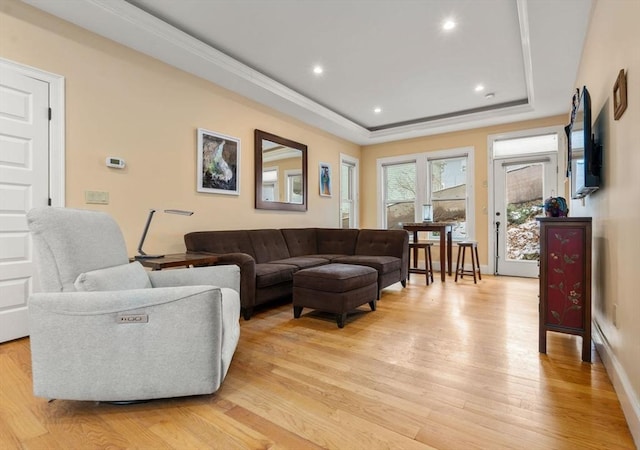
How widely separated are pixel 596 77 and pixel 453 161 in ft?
11.4

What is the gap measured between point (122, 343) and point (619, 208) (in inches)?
102

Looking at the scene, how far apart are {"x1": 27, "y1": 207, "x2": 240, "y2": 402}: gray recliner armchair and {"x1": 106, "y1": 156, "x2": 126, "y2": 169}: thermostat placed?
1.38 m

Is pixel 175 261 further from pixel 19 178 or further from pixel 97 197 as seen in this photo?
pixel 19 178

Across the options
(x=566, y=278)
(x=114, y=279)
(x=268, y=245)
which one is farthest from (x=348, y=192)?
(x=114, y=279)

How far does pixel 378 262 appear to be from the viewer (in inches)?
147

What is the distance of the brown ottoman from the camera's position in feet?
9.05

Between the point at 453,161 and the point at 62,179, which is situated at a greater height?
the point at 453,161

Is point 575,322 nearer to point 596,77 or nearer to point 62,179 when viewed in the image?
point 596,77

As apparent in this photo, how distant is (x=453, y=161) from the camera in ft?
19.2

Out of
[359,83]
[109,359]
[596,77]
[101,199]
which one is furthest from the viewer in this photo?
[359,83]

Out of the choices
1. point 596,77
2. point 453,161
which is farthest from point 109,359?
point 453,161

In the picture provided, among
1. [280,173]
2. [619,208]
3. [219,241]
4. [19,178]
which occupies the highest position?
[280,173]

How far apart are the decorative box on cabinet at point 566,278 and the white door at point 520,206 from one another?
328 cm

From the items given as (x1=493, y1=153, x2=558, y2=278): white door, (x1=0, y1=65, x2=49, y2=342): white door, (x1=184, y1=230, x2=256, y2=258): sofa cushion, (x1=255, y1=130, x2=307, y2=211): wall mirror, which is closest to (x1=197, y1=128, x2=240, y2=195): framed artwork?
(x1=255, y1=130, x2=307, y2=211): wall mirror
